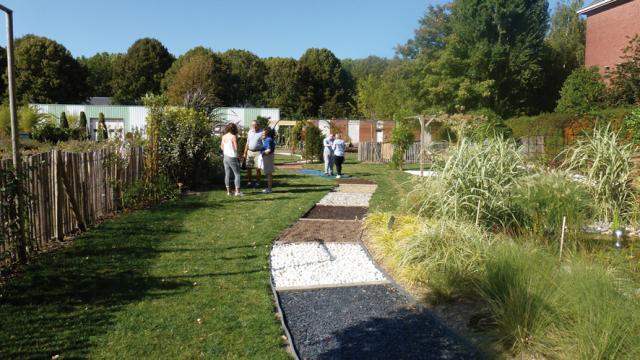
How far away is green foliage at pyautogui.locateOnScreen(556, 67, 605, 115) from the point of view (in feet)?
81.1

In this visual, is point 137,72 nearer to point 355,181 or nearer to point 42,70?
point 42,70

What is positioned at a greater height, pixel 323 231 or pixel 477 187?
pixel 477 187

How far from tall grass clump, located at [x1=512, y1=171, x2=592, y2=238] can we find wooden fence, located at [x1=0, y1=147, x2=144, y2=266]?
18.8 feet

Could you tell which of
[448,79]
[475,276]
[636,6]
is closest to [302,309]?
[475,276]

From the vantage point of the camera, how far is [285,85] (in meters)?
65.0

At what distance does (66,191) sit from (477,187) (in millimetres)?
5424

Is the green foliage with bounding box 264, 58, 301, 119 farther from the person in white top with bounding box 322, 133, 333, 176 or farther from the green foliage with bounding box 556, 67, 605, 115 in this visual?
the person in white top with bounding box 322, 133, 333, 176

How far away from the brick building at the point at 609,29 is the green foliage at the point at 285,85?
39.4 m

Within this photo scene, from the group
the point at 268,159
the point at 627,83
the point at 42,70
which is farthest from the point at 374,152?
the point at 42,70

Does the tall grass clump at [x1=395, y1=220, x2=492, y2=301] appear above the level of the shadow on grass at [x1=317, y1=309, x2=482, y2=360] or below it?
above

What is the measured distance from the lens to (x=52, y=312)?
167 inches

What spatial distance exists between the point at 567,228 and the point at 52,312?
17.9ft

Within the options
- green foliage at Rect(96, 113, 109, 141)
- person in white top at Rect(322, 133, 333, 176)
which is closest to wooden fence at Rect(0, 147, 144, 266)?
green foliage at Rect(96, 113, 109, 141)

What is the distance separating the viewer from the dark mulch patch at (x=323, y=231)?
7211 millimetres
